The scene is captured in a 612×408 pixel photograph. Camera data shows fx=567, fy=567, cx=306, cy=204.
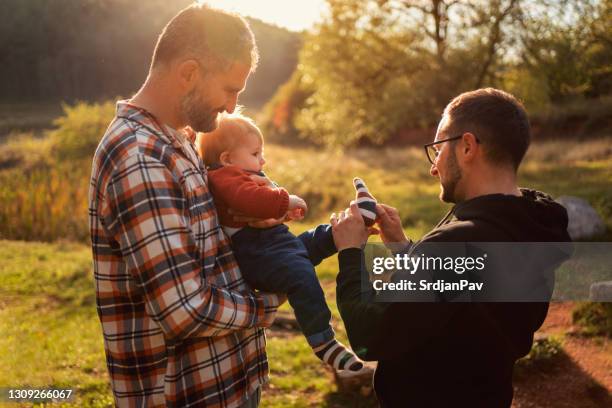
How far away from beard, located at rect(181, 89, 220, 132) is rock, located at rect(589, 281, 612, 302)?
5042 millimetres

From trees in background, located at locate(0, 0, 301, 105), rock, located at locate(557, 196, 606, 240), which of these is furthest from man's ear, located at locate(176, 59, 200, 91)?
rock, located at locate(557, 196, 606, 240)

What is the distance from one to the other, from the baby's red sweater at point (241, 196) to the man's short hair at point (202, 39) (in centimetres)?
48

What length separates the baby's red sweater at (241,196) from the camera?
237cm

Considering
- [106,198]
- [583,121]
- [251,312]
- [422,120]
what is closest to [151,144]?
[106,198]

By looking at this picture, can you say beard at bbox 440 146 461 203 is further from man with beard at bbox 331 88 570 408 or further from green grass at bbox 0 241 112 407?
green grass at bbox 0 241 112 407

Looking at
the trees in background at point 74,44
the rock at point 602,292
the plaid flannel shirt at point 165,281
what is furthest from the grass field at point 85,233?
the plaid flannel shirt at point 165,281

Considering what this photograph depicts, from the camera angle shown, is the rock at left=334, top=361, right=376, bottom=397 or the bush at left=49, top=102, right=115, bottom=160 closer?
the rock at left=334, top=361, right=376, bottom=397

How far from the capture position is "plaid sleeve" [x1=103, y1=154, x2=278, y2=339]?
6.22 ft

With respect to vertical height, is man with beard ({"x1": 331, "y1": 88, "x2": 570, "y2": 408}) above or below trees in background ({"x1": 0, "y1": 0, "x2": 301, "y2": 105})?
below

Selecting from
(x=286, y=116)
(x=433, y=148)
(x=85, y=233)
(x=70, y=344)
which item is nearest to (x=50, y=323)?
(x=70, y=344)

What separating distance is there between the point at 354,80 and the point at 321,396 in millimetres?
17861

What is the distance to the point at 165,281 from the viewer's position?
1900mm

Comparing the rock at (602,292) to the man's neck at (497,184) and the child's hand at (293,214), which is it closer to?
the man's neck at (497,184)

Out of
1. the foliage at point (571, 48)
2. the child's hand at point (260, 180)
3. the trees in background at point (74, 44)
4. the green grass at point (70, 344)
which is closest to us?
the child's hand at point (260, 180)
